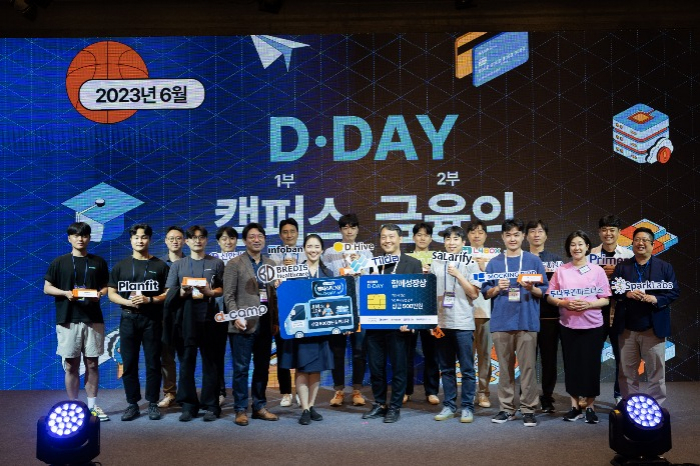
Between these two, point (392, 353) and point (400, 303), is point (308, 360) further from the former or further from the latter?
point (400, 303)

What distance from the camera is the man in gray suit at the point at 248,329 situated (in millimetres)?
5395

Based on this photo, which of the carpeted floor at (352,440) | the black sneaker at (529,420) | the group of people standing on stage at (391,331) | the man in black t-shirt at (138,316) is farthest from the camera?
the man in black t-shirt at (138,316)

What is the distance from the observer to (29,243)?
7.00 meters

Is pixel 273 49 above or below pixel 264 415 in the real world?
above

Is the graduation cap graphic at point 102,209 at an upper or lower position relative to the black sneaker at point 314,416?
upper

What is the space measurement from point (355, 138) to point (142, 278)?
265 cm

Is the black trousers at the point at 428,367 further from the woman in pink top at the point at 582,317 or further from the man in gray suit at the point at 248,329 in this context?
the man in gray suit at the point at 248,329

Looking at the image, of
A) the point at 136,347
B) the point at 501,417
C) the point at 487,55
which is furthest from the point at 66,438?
the point at 487,55

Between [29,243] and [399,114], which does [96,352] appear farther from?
[399,114]

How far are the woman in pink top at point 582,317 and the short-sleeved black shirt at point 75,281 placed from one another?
3604mm

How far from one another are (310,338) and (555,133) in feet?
11.4

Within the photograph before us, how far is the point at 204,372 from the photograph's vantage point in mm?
5613

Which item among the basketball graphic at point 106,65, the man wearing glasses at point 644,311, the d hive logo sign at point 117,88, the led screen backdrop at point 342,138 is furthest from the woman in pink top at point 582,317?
the basketball graphic at point 106,65

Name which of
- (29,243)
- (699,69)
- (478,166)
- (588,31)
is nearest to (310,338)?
(478,166)
